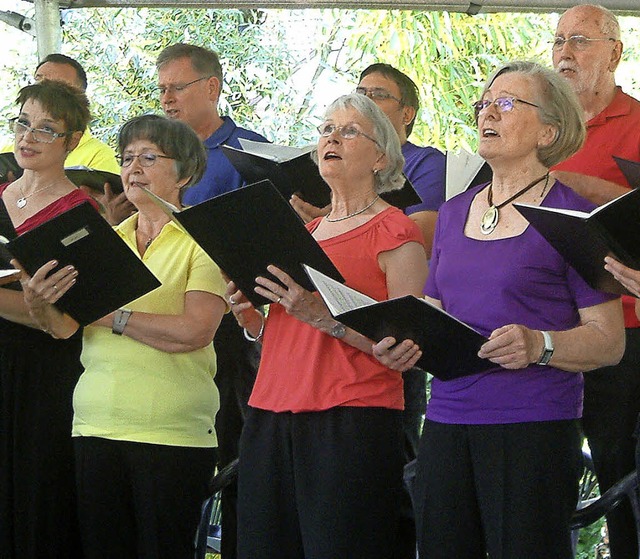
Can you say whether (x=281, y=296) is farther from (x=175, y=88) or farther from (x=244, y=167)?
(x=175, y=88)

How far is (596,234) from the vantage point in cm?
233

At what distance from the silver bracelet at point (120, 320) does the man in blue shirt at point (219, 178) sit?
691mm

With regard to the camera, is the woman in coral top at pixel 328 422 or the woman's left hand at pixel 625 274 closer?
the woman's left hand at pixel 625 274

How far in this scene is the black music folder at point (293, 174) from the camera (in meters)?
3.36

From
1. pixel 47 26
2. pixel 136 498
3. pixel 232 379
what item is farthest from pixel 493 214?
pixel 47 26

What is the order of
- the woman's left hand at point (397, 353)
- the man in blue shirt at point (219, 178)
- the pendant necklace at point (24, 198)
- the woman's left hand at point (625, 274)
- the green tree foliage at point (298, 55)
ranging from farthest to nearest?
the green tree foliage at point (298, 55) → the man in blue shirt at point (219, 178) → the pendant necklace at point (24, 198) → the woman's left hand at point (397, 353) → the woman's left hand at point (625, 274)

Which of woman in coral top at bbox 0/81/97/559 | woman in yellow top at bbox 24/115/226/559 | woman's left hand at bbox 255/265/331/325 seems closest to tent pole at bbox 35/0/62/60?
woman in coral top at bbox 0/81/97/559

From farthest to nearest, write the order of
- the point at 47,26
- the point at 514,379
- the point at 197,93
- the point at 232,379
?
1. the point at 47,26
2. the point at 197,93
3. the point at 232,379
4. the point at 514,379

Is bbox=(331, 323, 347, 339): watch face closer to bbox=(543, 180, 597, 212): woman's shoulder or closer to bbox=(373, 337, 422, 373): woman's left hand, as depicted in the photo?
bbox=(373, 337, 422, 373): woman's left hand

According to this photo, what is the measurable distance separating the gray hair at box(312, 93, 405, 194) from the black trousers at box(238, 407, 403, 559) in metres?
0.68

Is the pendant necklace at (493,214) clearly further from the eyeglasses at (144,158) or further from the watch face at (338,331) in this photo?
the eyeglasses at (144,158)

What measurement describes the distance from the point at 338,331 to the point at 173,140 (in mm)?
1067

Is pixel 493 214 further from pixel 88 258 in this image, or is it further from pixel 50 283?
pixel 50 283

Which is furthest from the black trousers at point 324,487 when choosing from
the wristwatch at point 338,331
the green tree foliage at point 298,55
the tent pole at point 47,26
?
the green tree foliage at point 298,55
